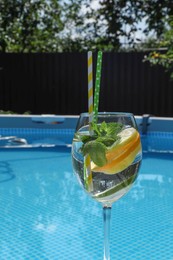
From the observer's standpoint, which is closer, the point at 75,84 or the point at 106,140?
the point at 106,140

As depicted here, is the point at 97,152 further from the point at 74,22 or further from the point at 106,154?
the point at 74,22

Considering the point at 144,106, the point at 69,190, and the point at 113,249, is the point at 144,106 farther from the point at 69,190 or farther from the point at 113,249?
the point at 113,249

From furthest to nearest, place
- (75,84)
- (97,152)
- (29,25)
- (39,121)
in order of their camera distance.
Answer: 1. (29,25)
2. (75,84)
3. (39,121)
4. (97,152)

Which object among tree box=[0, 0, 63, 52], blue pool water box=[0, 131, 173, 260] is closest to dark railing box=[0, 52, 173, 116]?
tree box=[0, 0, 63, 52]

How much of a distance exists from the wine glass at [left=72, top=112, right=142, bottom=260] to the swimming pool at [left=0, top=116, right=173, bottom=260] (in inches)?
42.8

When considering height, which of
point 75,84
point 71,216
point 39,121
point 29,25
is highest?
point 29,25

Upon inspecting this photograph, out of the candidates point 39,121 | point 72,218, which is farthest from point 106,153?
point 39,121

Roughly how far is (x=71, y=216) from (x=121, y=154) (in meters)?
1.69

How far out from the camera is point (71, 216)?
2.82 m

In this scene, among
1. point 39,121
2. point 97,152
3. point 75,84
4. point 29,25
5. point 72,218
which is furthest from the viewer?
point 29,25

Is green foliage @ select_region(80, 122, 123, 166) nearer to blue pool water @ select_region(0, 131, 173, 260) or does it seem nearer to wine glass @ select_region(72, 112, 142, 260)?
wine glass @ select_region(72, 112, 142, 260)

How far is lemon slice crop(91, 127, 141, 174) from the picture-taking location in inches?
47.1

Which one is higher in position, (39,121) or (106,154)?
(106,154)

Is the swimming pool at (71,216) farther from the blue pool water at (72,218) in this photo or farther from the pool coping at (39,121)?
the pool coping at (39,121)
